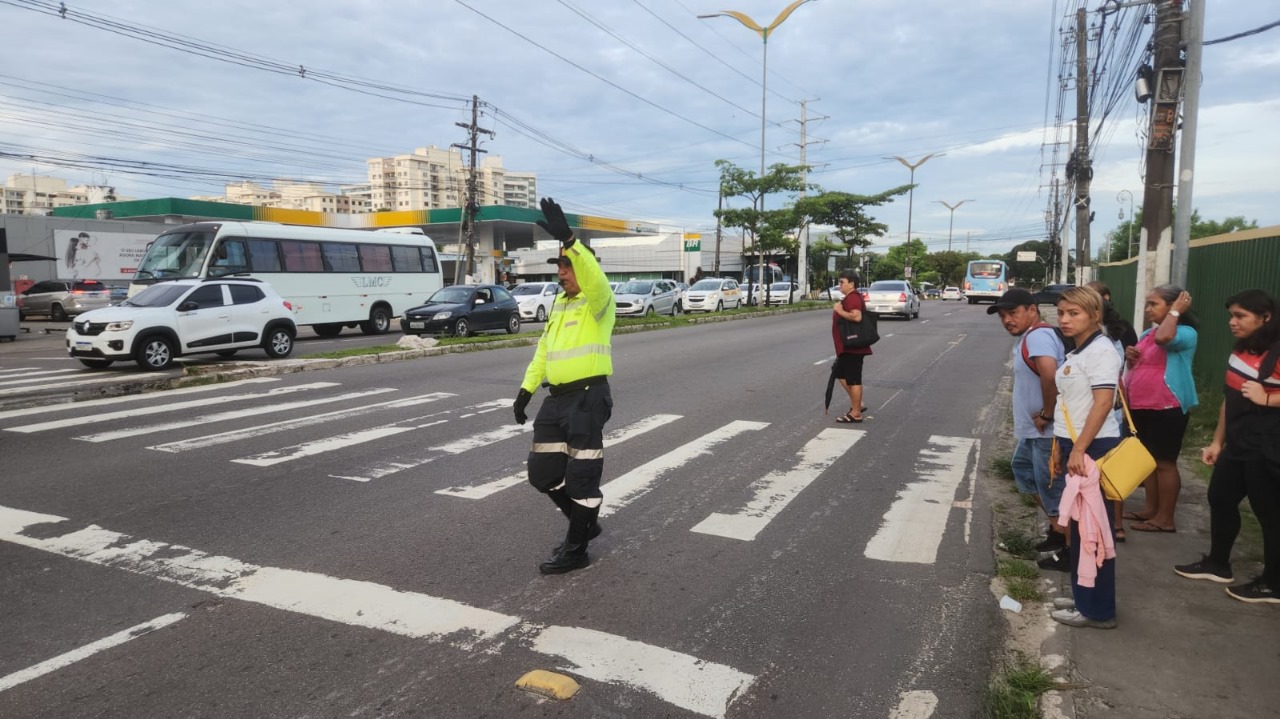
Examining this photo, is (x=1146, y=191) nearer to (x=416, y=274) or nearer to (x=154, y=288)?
(x=154, y=288)

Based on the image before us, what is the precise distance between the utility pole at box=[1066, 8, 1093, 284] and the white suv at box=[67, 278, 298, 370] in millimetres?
25636

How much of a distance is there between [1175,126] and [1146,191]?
0.87 meters

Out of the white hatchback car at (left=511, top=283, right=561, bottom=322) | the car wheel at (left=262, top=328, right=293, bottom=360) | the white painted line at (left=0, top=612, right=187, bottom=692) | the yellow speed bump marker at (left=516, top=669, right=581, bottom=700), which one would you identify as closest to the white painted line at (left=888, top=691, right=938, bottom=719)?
the yellow speed bump marker at (left=516, top=669, right=581, bottom=700)

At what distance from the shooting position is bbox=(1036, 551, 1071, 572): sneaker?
4.41 meters

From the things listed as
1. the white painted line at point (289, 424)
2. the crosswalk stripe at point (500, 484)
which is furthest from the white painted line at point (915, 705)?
the white painted line at point (289, 424)

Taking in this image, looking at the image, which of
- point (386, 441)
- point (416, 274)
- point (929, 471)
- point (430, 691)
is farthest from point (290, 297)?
point (430, 691)

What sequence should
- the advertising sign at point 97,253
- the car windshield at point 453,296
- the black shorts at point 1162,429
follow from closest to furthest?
the black shorts at point 1162,429, the car windshield at point 453,296, the advertising sign at point 97,253

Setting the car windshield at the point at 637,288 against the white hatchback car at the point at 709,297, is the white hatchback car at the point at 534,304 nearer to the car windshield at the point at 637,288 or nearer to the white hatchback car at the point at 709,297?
the car windshield at the point at 637,288

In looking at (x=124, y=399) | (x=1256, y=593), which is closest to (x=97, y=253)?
(x=124, y=399)

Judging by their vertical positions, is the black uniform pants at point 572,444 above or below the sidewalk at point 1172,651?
above

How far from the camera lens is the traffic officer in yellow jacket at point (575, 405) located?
167 inches

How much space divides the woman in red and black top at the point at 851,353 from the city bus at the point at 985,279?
40513 millimetres

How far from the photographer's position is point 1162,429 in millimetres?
4969

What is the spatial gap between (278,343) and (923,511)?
1333 centimetres
